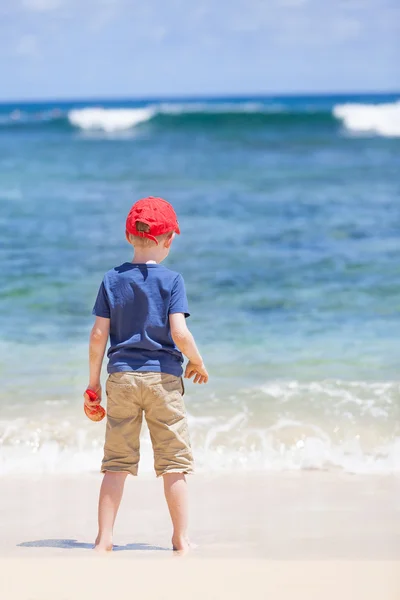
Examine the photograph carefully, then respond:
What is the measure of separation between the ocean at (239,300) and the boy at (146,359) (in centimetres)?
134

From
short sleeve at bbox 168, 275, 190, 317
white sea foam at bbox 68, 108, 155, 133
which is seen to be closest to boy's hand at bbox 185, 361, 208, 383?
short sleeve at bbox 168, 275, 190, 317

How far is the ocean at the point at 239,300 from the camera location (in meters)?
4.91

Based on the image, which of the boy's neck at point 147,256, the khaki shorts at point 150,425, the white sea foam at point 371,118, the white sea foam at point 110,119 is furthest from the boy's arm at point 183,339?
the white sea foam at point 110,119

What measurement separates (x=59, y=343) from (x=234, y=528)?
3.28 meters

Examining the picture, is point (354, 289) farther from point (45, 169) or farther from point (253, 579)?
point (45, 169)

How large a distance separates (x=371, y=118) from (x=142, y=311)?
1140 inches

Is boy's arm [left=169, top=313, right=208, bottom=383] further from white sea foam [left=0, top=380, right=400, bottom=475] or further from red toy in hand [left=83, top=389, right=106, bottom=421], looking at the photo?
white sea foam [left=0, top=380, right=400, bottom=475]

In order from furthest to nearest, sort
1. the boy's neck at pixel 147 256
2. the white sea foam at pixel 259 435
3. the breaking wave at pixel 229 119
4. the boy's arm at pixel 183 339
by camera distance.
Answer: the breaking wave at pixel 229 119 → the white sea foam at pixel 259 435 → the boy's neck at pixel 147 256 → the boy's arm at pixel 183 339

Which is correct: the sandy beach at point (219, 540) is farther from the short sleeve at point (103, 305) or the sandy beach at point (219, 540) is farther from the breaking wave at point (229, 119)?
the breaking wave at point (229, 119)

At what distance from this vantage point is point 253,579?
2.71 meters

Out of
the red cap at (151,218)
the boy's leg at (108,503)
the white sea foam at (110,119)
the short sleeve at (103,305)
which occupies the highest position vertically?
the white sea foam at (110,119)

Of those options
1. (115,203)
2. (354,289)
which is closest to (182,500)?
(354,289)

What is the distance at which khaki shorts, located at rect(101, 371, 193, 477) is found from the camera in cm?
315

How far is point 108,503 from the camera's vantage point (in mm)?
3188
